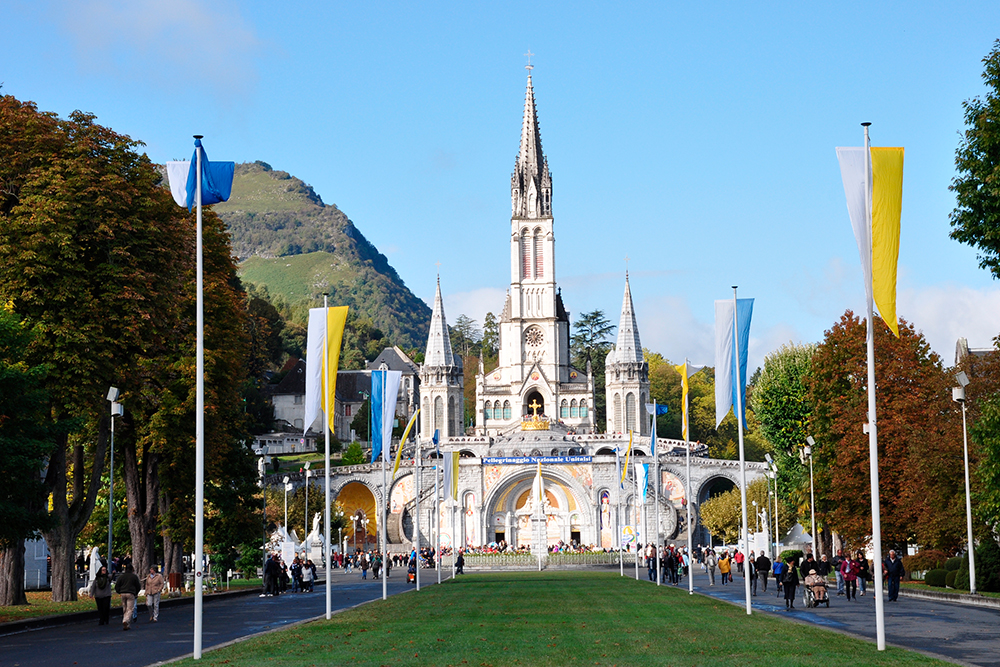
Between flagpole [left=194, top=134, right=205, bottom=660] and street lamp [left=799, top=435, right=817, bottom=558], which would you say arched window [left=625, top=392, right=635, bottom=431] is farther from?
flagpole [left=194, top=134, right=205, bottom=660]

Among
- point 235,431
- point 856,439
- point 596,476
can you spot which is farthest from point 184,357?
point 596,476

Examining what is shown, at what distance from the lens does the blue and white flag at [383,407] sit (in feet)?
120

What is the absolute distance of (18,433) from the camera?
29.6 metres

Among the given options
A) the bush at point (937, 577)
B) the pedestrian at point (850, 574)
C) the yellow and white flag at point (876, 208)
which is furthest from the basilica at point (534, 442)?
the yellow and white flag at point (876, 208)

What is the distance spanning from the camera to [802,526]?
72.8m

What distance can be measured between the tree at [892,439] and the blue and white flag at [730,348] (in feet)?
53.7

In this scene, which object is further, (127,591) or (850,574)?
(850,574)

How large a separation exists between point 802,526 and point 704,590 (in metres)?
30.7

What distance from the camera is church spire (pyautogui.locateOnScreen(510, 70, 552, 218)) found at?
13575cm

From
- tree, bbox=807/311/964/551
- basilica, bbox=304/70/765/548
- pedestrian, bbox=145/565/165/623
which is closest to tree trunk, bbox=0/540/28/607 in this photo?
pedestrian, bbox=145/565/165/623

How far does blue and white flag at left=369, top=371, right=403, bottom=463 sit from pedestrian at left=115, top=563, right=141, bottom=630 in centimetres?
1036

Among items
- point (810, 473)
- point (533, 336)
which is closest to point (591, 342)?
point (533, 336)

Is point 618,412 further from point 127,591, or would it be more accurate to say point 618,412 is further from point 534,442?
point 127,591

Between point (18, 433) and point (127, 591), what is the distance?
5.36 m
